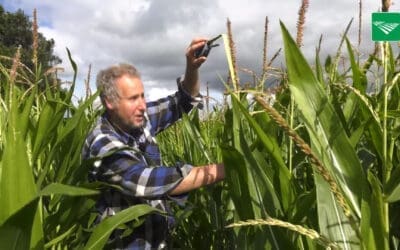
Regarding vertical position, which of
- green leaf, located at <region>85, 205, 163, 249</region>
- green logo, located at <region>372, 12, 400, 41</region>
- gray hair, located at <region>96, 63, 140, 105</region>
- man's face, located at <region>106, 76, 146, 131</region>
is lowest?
green leaf, located at <region>85, 205, 163, 249</region>

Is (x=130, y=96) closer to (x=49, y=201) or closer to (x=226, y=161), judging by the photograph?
(x=49, y=201)

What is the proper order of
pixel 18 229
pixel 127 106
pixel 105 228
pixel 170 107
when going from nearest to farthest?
pixel 18 229
pixel 105 228
pixel 127 106
pixel 170 107

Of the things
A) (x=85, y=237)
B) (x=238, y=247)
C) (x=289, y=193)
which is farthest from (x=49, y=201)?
(x=289, y=193)

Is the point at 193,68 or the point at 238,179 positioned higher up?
the point at 193,68

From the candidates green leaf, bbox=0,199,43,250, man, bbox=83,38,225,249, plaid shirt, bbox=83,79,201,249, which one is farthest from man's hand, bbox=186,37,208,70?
green leaf, bbox=0,199,43,250

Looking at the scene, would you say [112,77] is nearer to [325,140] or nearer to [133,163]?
[133,163]

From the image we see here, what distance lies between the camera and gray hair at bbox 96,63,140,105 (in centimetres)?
217

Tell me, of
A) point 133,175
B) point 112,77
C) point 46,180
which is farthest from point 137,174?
point 112,77

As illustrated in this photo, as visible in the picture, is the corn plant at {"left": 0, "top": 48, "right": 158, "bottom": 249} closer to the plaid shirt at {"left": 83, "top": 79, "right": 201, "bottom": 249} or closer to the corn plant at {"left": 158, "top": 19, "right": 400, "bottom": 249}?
the plaid shirt at {"left": 83, "top": 79, "right": 201, "bottom": 249}

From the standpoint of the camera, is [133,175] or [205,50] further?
[205,50]

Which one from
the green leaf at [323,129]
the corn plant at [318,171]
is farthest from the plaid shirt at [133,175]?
the green leaf at [323,129]

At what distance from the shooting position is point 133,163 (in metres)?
1.90

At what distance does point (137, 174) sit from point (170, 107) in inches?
37.2

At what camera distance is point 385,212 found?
2.93 ft
